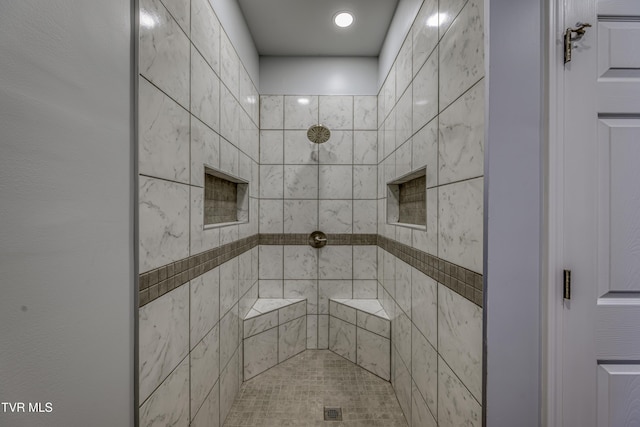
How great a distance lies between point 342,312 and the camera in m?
2.37

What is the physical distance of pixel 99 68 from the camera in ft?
2.18

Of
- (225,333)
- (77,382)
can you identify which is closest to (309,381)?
(225,333)

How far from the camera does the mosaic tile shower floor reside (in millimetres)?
1618

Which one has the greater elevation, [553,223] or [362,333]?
[553,223]

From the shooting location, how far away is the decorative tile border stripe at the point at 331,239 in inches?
99.0

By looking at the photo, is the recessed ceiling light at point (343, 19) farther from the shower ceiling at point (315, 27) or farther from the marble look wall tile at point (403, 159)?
the marble look wall tile at point (403, 159)

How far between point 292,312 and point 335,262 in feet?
1.95

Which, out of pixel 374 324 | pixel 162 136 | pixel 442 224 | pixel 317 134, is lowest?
pixel 374 324

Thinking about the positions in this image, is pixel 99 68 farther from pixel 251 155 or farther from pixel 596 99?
pixel 251 155

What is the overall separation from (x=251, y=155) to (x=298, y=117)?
625mm

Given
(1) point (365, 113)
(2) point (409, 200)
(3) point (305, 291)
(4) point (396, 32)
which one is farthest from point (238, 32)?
(3) point (305, 291)

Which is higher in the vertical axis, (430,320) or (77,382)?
(77,382)

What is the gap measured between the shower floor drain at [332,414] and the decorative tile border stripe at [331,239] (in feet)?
4.17

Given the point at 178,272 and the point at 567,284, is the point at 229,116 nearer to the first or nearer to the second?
Result: the point at 178,272
